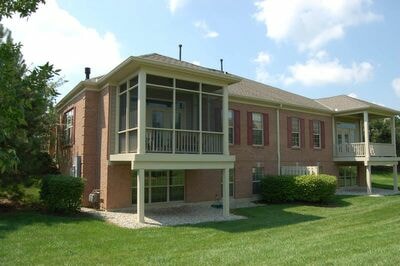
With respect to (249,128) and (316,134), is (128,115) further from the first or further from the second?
(316,134)

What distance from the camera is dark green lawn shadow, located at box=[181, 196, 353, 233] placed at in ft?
38.3

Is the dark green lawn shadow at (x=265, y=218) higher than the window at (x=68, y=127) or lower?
lower

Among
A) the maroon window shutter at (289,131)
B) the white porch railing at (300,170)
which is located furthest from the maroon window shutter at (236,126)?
the maroon window shutter at (289,131)

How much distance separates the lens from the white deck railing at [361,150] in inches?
876

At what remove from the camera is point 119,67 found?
520 inches

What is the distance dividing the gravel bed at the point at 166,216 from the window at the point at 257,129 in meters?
5.32

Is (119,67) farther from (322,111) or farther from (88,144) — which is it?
(322,111)

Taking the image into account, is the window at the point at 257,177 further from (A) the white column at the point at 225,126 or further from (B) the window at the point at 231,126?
(A) the white column at the point at 225,126

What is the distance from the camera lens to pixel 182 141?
13688 millimetres

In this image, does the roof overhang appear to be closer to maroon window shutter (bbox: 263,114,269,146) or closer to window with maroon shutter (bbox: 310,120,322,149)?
maroon window shutter (bbox: 263,114,269,146)

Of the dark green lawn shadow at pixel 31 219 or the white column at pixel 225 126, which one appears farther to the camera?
the white column at pixel 225 126

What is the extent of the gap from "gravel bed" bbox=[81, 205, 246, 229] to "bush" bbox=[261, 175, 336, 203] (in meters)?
3.69

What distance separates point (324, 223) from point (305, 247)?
412cm

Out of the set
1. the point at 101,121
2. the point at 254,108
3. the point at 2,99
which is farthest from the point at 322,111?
the point at 2,99
